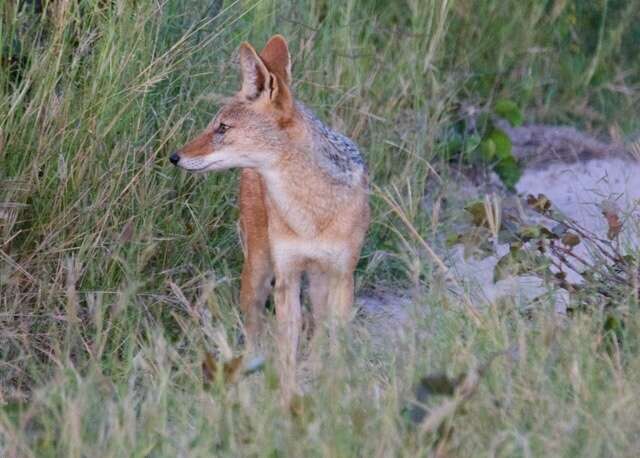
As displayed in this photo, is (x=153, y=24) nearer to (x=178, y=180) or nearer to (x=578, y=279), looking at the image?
(x=178, y=180)

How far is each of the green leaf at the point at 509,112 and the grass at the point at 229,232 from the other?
0.24m

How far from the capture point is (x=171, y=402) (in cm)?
434

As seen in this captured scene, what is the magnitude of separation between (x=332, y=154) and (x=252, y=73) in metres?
0.48

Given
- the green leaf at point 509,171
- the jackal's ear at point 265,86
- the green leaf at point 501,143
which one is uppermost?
the jackal's ear at point 265,86

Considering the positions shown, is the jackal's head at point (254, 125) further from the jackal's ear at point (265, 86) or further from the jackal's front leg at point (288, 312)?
the jackal's front leg at point (288, 312)

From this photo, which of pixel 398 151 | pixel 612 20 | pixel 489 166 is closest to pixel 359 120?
pixel 398 151

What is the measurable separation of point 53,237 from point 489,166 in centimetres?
316

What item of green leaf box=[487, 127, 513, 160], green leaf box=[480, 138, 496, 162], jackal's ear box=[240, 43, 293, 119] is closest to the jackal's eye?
jackal's ear box=[240, 43, 293, 119]

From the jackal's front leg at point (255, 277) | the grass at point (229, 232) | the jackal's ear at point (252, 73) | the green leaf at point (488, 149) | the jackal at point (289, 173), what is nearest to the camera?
the grass at point (229, 232)

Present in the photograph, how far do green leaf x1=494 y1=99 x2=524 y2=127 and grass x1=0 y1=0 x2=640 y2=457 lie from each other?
→ 0.24m

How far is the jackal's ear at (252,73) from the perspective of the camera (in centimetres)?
535

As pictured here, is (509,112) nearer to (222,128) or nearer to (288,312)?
(222,128)

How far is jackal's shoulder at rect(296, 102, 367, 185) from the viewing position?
5559 mm

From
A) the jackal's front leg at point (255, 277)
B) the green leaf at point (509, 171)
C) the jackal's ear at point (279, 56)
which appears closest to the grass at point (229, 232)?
the jackal's front leg at point (255, 277)
